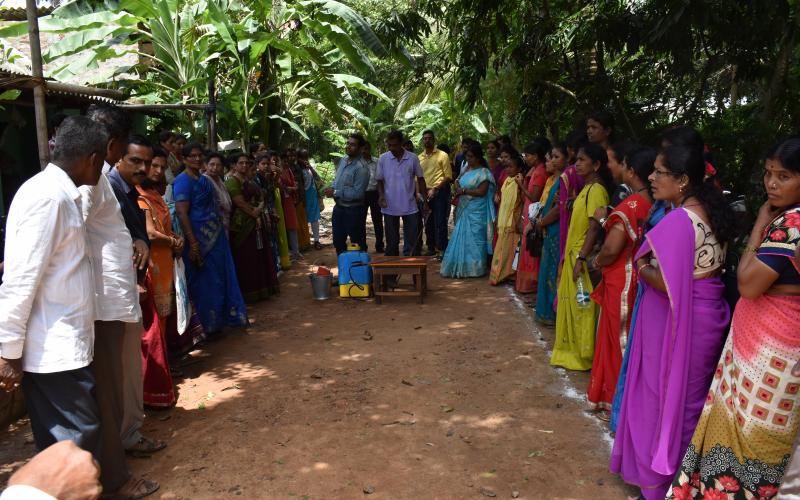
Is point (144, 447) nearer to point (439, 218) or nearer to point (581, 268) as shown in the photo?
point (581, 268)

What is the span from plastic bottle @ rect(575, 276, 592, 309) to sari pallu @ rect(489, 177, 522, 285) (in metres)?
3.16

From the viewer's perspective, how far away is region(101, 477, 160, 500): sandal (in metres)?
3.55

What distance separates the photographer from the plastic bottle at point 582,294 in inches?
207

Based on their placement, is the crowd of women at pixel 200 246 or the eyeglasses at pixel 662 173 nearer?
the eyeglasses at pixel 662 173

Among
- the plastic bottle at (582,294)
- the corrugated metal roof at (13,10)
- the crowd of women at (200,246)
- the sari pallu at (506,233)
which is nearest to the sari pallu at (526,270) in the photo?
the sari pallu at (506,233)

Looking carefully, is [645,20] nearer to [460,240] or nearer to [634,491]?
[460,240]

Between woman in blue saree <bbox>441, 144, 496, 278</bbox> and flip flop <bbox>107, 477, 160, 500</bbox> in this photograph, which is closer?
flip flop <bbox>107, 477, 160, 500</bbox>

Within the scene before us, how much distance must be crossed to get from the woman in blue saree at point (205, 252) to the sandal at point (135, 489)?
9.28 feet

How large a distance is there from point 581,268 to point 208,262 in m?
3.42

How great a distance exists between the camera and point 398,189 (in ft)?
33.0

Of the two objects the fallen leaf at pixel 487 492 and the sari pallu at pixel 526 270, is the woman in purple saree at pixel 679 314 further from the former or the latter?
the sari pallu at pixel 526 270

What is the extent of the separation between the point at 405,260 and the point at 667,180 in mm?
4903

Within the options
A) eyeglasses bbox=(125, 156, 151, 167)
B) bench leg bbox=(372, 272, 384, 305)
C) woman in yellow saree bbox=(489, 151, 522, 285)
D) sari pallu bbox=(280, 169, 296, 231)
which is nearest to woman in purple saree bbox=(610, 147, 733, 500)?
eyeglasses bbox=(125, 156, 151, 167)

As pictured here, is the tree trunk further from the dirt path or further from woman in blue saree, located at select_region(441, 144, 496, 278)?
woman in blue saree, located at select_region(441, 144, 496, 278)
